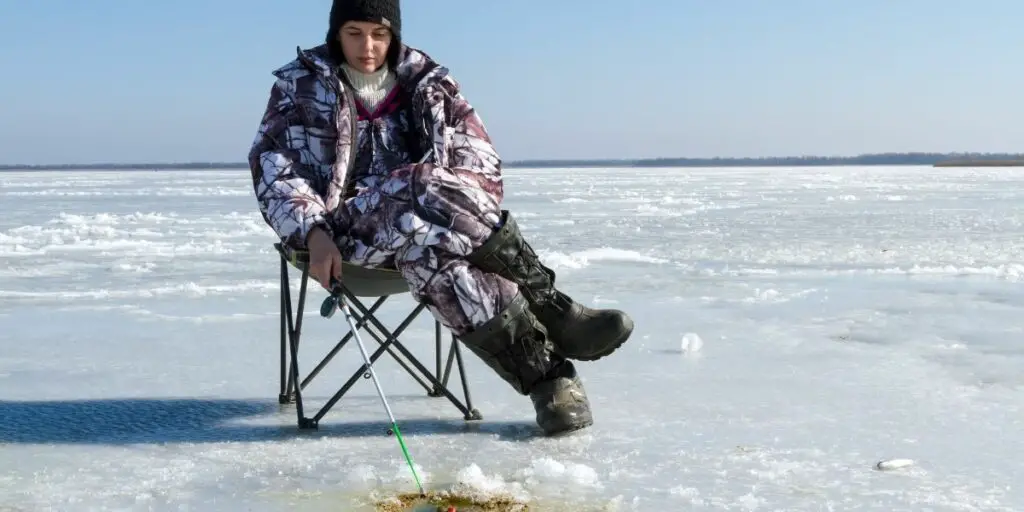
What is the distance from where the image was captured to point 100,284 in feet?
20.3

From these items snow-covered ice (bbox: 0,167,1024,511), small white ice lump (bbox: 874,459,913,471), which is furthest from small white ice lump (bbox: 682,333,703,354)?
small white ice lump (bbox: 874,459,913,471)

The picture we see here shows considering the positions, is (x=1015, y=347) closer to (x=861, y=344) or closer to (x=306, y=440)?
(x=861, y=344)

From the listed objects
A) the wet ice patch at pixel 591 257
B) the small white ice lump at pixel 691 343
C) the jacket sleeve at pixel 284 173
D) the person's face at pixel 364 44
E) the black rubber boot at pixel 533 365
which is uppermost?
the person's face at pixel 364 44

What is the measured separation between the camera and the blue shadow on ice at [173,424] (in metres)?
2.70

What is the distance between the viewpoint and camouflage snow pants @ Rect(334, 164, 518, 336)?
2.46m

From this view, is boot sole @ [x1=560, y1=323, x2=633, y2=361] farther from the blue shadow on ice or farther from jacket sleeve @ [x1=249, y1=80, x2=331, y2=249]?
jacket sleeve @ [x1=249, y1=80, x2=331, y2=249]

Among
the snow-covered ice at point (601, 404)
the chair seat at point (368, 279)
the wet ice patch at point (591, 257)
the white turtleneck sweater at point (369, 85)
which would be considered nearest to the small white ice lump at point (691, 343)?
the snow-covered ice at point (601, 404)

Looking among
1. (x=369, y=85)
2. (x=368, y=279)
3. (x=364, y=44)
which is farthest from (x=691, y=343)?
(x=364, y=44)

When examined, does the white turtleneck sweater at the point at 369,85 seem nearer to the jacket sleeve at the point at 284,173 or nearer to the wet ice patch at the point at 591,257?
the jacket sleeve at the point at 284,173

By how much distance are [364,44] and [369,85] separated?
128mm

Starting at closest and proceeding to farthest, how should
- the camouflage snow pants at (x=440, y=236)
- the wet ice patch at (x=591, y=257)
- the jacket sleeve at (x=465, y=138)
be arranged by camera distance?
the camouflage snow pants at (x=440, y=236) < the jacket sleeve at (x=465, y=138) < the wet ice patch at (x=591, y=257)

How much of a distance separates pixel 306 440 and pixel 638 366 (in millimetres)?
1326

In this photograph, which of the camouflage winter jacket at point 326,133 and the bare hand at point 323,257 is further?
the camouflage winter jacket at point 326,133

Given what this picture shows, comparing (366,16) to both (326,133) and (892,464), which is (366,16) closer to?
(326,133)
